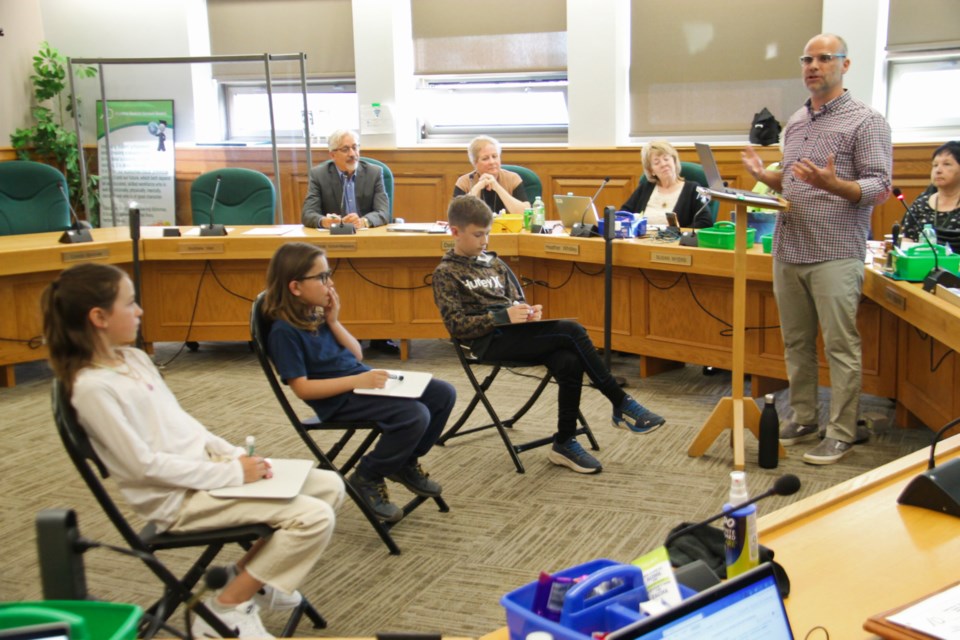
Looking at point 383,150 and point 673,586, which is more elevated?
point 383,150

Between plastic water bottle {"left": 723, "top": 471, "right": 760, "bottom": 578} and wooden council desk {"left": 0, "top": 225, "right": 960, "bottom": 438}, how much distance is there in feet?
8.65

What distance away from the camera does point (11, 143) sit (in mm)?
7875

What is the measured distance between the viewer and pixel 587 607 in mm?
1336

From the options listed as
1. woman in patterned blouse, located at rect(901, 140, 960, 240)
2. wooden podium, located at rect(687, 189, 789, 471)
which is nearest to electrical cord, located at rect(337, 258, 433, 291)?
wooden podium, located at rect(687, 189, 789, 471)

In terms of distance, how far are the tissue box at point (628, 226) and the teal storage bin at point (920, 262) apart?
1506 mm

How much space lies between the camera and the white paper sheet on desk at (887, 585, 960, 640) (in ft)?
4.55

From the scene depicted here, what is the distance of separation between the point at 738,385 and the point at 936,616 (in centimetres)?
237

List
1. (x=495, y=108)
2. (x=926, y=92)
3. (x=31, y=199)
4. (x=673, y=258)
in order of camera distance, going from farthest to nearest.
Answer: (x=495, y=108), (x=926, y=92), (x=31, y=199), (x=673, y=258)

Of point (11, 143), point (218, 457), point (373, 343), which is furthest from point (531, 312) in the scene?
point (11, 143)

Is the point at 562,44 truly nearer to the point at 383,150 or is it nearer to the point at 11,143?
the point at 383,150

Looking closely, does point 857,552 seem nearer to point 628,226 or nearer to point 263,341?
point 263,341

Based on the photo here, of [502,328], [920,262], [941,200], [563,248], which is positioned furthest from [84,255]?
[941,200]

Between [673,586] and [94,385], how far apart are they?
55.8 inches

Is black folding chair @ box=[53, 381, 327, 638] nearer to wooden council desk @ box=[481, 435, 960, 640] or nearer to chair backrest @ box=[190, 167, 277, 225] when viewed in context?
wooden council desk @ box=[481, 435, 960, 640]
